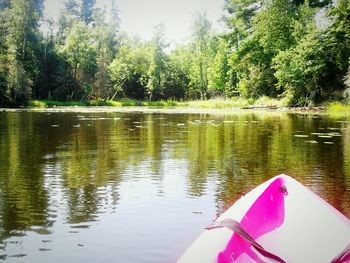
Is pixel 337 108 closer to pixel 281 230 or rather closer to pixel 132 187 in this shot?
pixel 132 187

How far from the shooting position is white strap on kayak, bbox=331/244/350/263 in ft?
10.3

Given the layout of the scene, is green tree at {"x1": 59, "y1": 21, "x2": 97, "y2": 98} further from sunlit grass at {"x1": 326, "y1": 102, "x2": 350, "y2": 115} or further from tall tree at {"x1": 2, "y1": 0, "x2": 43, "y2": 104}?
sunlit grass at {"x1": 326, "y1": 102, "x2": 350, "y2": 115}

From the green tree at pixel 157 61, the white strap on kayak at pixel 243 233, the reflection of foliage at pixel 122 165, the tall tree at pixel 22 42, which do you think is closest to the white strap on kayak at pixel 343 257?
the white strap on kayak at pixel 243 233

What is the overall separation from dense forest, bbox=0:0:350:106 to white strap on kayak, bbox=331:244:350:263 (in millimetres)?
33086

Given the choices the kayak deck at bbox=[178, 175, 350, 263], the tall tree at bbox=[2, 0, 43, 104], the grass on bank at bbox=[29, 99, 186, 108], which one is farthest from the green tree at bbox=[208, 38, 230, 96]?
the kayak deck at bbox=[178, 175, 350, 263]

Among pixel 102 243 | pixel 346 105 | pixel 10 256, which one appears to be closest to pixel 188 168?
pixel 102 243

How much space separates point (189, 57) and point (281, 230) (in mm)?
76705

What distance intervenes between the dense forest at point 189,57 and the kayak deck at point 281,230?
32324 millimetres

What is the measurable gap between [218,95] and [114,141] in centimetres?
5730

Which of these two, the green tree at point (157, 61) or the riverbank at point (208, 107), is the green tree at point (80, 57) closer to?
the riverbank at point (208, 107)

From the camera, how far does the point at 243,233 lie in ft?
11.1

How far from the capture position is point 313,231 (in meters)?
3.77

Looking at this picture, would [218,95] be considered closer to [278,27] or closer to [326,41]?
[278,27]

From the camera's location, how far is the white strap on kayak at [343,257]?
3.15 m
